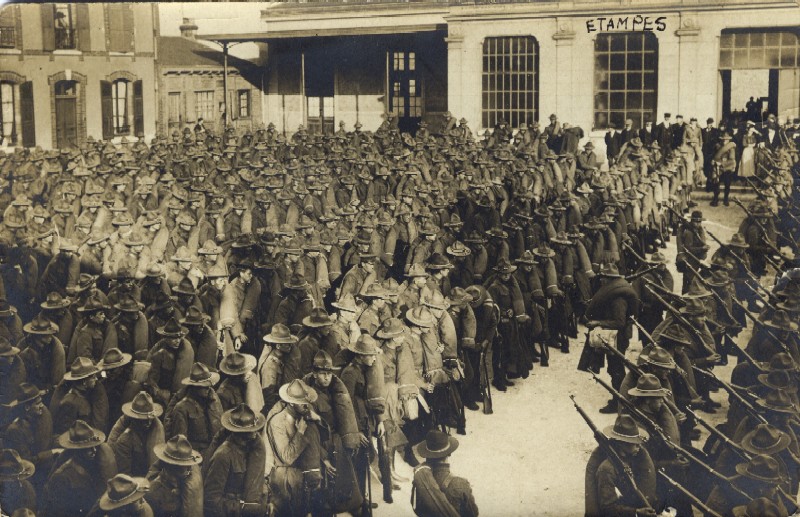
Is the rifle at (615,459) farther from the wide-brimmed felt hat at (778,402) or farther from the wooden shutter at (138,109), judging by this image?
the wooden shutter at (138,109)

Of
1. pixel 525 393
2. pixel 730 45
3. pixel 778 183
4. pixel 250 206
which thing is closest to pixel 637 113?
pixel 730 45

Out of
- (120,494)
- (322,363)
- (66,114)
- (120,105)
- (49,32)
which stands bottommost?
(120,494)

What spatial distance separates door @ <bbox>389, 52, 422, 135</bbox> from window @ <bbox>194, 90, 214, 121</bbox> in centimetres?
684

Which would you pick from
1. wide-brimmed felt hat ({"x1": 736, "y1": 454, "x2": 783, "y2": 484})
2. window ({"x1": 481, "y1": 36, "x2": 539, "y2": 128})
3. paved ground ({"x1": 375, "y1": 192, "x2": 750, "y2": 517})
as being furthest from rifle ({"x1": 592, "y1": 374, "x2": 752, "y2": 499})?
window ({"x1": 481, "y1": 36, "x2": 539, "y2": 128})

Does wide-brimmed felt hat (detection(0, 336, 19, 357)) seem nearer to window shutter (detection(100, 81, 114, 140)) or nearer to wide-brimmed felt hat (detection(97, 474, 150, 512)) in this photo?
wide-brimmed felt hat (detection(97, 474, 150, 512))

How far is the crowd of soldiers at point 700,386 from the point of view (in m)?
7.78

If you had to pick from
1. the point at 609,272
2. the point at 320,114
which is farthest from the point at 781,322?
the point at 320,114

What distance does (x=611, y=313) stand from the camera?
502 inches

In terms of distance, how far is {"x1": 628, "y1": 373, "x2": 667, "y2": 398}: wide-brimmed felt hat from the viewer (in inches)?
352

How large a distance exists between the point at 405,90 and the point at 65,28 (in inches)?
681

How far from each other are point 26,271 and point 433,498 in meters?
8.71

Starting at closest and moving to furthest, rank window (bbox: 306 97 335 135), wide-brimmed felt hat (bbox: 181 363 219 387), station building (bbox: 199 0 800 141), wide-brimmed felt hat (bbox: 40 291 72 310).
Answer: wide-brimmed felt hat (bbox: 181 363 219 387), wide-brimmed felt hat (bbox: 40 291 72 310), station building (bbox: 199 0 800 141), window (bbox: 306 97 335 135)

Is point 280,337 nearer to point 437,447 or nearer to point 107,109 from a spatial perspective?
point 437,447

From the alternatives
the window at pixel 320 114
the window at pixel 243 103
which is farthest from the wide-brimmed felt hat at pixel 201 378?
the window at pixel 320 114
